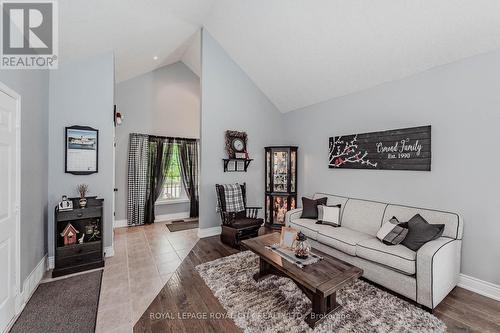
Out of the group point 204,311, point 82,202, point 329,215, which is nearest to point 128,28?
point 82,202

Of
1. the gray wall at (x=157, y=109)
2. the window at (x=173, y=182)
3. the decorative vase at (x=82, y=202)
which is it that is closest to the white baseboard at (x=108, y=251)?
the decorative vase at (x=82, y=202)

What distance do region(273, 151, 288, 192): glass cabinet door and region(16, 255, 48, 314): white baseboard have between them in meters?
3.96

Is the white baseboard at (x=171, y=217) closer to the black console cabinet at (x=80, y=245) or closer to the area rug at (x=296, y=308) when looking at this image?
the black console cabinet at (x=80, y=245)

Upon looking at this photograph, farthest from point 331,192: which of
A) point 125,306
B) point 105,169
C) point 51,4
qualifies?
point 51,4

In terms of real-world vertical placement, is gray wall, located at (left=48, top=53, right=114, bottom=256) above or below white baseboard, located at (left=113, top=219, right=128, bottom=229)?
above

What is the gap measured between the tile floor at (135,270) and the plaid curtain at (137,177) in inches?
14.6

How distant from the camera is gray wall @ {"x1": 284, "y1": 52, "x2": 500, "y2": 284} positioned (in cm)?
234

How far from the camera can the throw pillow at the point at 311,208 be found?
3801 millimetres

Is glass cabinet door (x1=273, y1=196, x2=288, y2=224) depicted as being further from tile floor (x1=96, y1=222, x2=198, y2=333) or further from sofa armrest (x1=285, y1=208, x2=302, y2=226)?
tile floor (x1=96, y1=222, x2=198, y2=333)

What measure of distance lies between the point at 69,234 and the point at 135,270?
3.28 feet

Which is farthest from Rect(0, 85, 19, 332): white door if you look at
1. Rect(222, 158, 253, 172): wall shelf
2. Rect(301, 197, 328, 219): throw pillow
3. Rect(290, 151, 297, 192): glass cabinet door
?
Rect(290, 151, 297, 192): glass cabinet door

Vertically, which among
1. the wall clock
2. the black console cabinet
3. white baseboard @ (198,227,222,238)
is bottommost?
white baseboard @ (198,227,222,238)

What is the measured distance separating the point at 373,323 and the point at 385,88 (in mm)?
3199

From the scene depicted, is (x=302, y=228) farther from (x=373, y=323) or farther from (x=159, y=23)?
(x=159, y=23)
